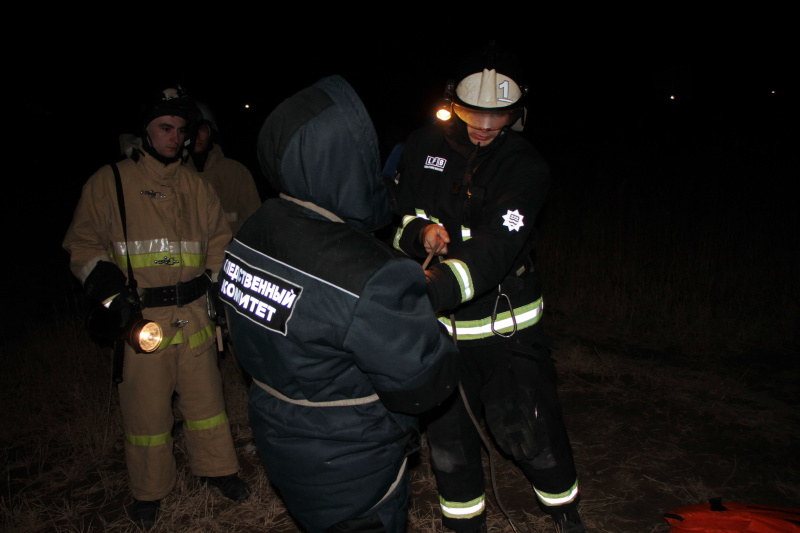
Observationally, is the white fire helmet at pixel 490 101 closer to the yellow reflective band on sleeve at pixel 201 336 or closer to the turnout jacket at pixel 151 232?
the turnout jacket at pixel 151 232

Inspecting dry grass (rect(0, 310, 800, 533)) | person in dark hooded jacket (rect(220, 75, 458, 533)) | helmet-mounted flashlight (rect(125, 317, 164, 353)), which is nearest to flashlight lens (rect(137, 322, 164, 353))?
helmet-mounted flashlight (rect(125, 317, 164, 353))

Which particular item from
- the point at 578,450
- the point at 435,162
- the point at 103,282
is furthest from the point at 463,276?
the point at 578,450

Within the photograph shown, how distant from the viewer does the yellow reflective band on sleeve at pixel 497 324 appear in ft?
8.99

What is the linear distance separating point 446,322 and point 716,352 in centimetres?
362

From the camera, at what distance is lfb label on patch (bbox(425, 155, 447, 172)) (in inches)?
111

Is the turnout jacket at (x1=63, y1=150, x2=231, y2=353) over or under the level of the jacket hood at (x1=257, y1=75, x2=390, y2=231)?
under

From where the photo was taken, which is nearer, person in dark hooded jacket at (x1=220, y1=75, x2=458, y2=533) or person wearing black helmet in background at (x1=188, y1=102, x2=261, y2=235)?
person in dark hooded jacket at (x1=220, y1=75, x2=458, y2=533)

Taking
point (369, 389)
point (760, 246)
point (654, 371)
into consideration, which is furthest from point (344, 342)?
point (760, 246)

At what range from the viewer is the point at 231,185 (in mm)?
4852

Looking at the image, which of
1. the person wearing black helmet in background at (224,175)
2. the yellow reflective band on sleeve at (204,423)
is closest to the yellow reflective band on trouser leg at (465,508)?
the yellow reflective band on sleeve at (204,423)

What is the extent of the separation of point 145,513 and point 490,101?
2.78m

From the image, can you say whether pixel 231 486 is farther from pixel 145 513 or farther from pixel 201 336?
pixel 201 336

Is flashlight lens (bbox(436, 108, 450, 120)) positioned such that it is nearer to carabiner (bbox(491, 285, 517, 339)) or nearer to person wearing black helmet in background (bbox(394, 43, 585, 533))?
person wearing black helmet in background (bbox(394, 43, 585, 533))

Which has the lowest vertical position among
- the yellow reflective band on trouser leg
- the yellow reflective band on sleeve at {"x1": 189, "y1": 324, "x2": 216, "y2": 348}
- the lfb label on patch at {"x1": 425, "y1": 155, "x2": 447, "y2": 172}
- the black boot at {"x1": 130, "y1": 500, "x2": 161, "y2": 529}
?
the black boot at {"x1": 130, "y1": 500, "x2": 161, "y2": 529}
